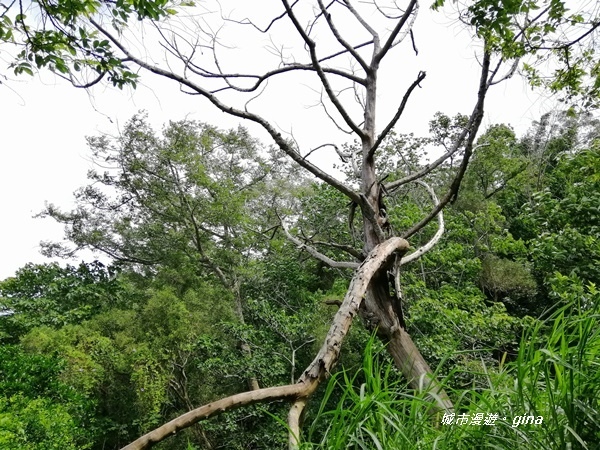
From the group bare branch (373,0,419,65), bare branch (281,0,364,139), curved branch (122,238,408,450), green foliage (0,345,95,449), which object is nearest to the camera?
curved branch (122,238,408,450)

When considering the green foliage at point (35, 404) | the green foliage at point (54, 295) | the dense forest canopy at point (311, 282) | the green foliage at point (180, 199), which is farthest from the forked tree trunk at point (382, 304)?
the green foliage at point (54, 295)

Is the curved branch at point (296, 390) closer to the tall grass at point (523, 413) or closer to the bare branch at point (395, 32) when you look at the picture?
the tall grass at point (523, 413)

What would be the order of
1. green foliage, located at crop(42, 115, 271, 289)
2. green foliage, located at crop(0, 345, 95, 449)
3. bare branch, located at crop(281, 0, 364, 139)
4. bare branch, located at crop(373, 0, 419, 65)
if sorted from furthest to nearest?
green foliage, located at crop(42, 115, 271, 289) < green foliage, located at crop(0, 345, 95, 449) < bare branch, located at crop(373, 0, 419, 65) < bare branch, located at crop(281, 0, 364, 139)

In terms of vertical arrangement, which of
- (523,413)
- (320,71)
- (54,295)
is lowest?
(523,413)

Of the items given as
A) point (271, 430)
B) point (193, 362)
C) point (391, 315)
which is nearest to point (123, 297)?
point (193, 362)

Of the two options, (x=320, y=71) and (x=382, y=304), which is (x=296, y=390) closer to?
(x=382, y=304)

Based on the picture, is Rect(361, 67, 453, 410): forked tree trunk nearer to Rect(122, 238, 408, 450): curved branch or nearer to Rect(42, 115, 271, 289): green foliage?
Rect(122, 238, 408, 450): curved branch

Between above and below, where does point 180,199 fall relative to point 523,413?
above

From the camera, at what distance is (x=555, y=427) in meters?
0.60

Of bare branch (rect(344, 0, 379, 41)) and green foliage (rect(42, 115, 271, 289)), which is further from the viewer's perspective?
green foliage (rect(42, 115, 271, 289))

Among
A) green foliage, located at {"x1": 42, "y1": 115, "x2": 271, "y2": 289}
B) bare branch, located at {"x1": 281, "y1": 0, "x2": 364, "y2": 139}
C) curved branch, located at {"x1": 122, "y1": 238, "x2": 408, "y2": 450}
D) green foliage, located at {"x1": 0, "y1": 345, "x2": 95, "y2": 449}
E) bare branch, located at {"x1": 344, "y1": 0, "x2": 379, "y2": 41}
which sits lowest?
curved branch, located at {"x1": 122, "y1": 238, "x2": 408, "y2": 450}

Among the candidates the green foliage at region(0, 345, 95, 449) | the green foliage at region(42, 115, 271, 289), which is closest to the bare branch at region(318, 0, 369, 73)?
the green foliage at region(0, 345, 95, 449)

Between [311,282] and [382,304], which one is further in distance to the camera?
[311,282]

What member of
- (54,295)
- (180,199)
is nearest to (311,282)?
→ (180,199)
